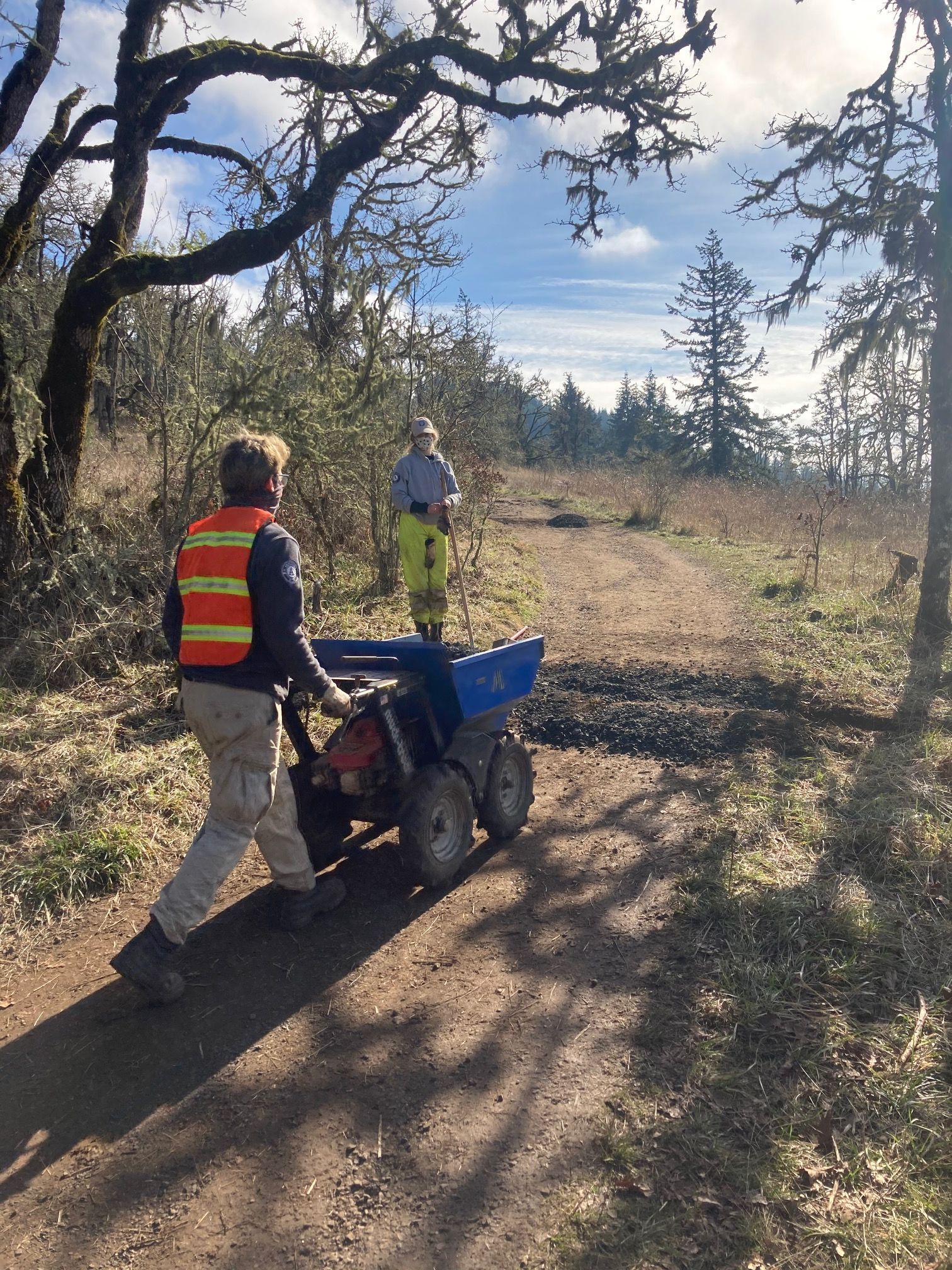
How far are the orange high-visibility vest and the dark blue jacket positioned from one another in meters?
0.04

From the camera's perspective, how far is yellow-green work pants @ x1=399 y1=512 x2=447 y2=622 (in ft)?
24.1

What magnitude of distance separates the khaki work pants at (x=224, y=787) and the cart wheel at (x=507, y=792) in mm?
1488

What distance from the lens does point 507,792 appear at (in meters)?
4.86

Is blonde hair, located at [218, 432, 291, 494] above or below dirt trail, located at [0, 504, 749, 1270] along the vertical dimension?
above

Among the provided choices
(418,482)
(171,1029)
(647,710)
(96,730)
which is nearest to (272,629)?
(171,1029)

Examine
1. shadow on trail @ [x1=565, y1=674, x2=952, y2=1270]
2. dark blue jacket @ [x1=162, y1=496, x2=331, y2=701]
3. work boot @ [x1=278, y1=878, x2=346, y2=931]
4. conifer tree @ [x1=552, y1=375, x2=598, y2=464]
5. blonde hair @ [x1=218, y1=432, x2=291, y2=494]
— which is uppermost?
conifer tree @ [x1=552, y1=375, x2=598, y2=464]

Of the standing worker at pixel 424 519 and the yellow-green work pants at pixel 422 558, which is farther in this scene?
the yellow-green work pants at pixel 422 558

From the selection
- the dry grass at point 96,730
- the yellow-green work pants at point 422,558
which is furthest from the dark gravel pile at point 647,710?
the dry grass at point 96,730

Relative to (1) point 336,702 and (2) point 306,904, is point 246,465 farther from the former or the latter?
(2) point 306,904

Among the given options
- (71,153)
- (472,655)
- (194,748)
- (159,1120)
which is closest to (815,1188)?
(159,1120)

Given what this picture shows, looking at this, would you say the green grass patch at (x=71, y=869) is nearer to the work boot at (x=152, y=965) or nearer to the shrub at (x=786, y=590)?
the work boot at (x=152, y=965)

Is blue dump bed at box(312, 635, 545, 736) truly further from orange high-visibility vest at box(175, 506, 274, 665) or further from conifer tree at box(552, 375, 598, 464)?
conifer tree at box(552, 375, 598, 464)

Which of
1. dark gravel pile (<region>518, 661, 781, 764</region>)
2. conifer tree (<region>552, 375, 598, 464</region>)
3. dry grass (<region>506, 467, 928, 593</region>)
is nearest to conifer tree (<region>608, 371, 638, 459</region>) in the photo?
conifer tree (<region>552, 375, 598, 464</region>)

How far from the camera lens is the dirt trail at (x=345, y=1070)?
2.31m
